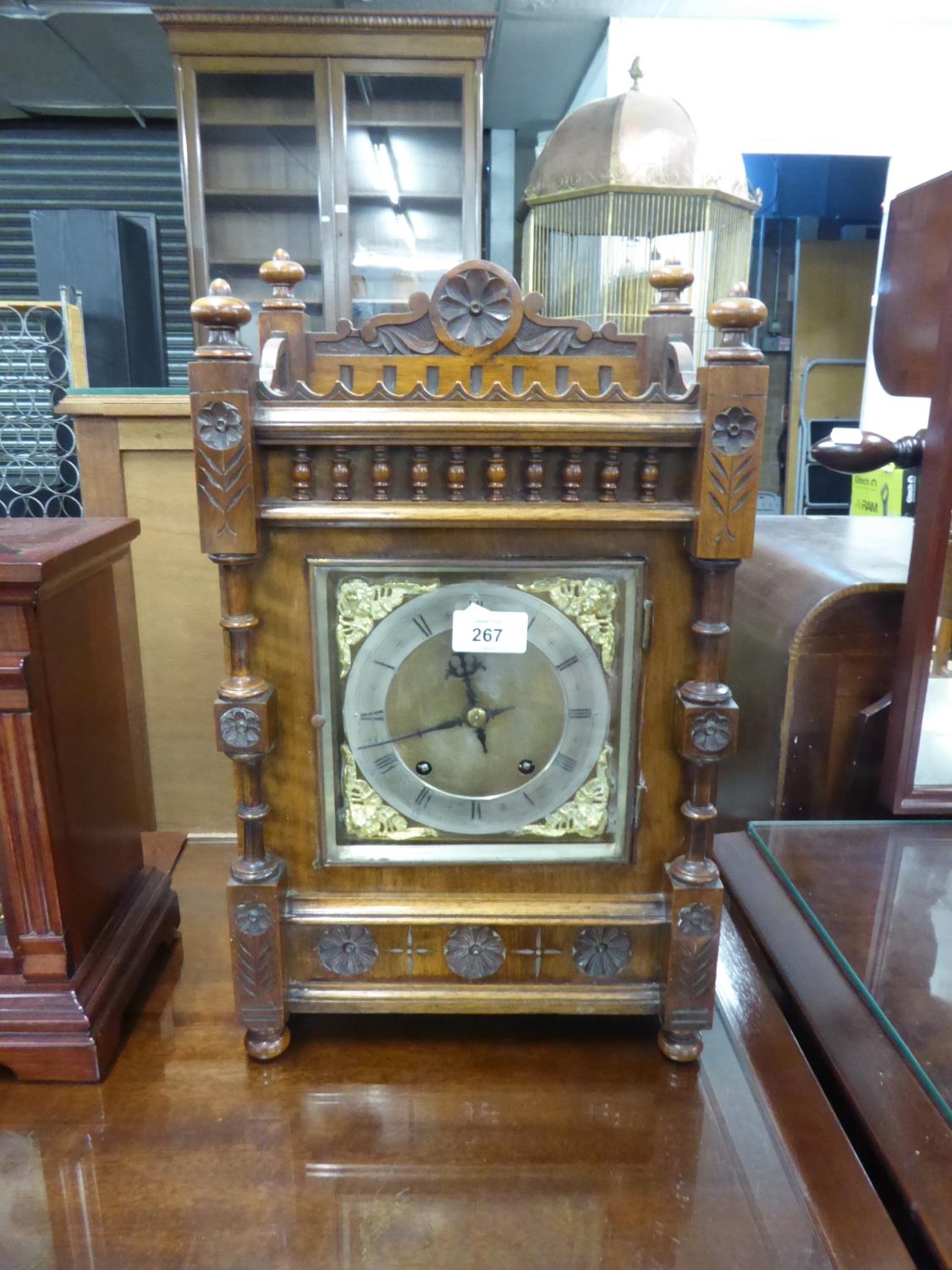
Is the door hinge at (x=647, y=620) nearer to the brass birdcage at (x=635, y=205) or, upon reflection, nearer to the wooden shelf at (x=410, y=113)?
the brass birdcage at (x=635, y=205)

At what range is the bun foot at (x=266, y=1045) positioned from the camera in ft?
2.53

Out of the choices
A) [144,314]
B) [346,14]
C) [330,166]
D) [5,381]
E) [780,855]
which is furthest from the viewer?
[144,314]

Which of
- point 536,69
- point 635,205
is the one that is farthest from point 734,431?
point 536,69

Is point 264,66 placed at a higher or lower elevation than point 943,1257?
higher

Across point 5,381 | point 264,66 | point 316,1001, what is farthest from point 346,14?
point 316,1001

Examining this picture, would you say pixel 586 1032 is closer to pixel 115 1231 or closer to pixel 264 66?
pixel 115 1231

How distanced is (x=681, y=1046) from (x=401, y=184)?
2.44m

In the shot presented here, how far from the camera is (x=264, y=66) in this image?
2.44m

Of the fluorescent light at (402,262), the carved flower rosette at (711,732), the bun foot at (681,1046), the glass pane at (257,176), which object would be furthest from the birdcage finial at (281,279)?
the fluorescent light at (402,262)

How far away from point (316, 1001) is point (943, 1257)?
47 centimetres

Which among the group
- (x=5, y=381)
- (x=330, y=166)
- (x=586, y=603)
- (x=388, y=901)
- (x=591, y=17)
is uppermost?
(x=591, y=17)

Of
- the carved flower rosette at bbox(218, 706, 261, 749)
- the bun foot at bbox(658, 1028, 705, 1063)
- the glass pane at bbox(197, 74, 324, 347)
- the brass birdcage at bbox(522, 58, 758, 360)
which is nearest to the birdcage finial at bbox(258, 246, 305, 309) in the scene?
the carved flower rosette at bbox(218, 706, 261, 749)

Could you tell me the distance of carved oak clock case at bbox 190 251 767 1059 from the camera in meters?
0.67

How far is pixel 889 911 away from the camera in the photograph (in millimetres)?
867
